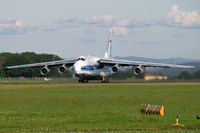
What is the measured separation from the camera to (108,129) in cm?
1928

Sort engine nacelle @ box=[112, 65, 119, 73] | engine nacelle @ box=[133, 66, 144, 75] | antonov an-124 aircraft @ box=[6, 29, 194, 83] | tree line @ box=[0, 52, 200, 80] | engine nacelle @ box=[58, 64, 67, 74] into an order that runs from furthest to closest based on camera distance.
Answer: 1. tree line @ box=[0, 52, 200, 80]
2. engine nacelle @ box=[58, 64, 67, 74]
3. engine nacelle @ box=[112, 65, 119, 73]
4. engine nacelle @ box=[133, 66, 144, 75]
5. antonov an-124 aircraft @ box=[6, 29, 194, 83]

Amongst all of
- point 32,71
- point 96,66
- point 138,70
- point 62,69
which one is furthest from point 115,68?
point 32,71

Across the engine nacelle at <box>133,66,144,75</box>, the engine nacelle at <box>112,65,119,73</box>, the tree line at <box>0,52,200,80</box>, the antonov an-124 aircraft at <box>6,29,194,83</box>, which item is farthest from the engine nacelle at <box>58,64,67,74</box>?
the engine nacelle at <box>133,66,144,75</box>

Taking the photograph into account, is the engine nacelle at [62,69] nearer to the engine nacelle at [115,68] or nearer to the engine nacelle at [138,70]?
the engine nacelle at [115,68]

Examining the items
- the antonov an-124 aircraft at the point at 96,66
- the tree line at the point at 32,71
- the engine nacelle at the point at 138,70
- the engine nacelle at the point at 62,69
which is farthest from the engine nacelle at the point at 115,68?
the engine nacelle at the point at 62,69

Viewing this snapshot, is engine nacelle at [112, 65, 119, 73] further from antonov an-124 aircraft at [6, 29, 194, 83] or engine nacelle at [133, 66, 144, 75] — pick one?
engine nacelle at [133, 66, 144, 75]

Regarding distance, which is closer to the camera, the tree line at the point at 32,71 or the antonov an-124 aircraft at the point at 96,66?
the antonov an-124 aircraft at the point at 96,66

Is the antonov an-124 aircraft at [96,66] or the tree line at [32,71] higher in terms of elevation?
the antonov an-124 aircraft at [96,66]

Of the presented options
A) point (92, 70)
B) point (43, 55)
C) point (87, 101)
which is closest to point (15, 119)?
point (87, 101)

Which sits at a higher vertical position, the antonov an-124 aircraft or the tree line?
the antonov an-124 aircraft

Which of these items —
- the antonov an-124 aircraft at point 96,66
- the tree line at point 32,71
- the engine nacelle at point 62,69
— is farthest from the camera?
the tree line at point 32,71

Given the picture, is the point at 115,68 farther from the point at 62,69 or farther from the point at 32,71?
the point at 32,71

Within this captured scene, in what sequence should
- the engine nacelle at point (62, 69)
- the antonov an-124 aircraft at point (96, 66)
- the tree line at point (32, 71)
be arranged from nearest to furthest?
the antonov an-124 aircraft at point (96, 66) < the engine nacelle at point (62, 69) < the tree line at point (32, 71)

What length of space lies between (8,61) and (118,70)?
7020cm
